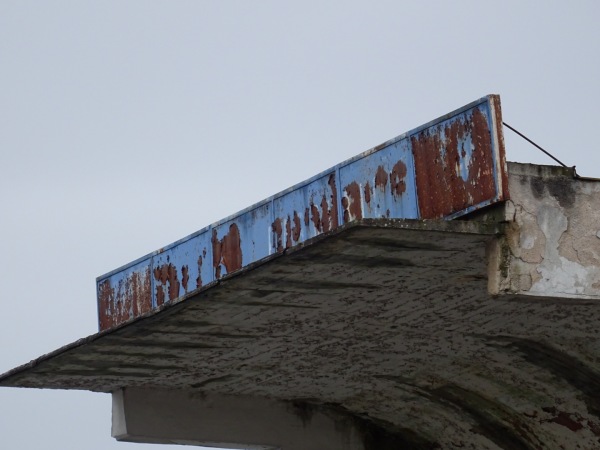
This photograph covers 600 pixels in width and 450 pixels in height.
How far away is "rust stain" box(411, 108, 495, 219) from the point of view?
10.3m

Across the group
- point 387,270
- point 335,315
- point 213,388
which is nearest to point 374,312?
point 335,315

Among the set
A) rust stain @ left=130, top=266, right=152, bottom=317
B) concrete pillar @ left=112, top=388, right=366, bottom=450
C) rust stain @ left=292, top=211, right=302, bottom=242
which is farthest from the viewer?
rust stain @ left=130, top=266, right=152, bottom=317

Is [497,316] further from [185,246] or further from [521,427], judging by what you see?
[185,246]

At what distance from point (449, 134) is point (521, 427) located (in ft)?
14.1

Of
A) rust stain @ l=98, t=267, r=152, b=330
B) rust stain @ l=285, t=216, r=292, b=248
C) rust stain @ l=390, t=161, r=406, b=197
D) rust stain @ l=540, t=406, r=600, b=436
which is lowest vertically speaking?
rust stain @ l=540, t=406, r=600, b=436

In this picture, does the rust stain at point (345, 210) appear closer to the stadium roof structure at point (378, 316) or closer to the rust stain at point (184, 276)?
the stadium roof structure at point (378, 316)

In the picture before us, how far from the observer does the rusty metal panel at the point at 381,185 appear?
1087 cm

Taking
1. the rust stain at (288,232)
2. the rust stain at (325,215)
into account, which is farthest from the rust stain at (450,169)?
the rust stain at (288,232)

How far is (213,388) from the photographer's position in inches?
575

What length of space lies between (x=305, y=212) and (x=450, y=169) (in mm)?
1727

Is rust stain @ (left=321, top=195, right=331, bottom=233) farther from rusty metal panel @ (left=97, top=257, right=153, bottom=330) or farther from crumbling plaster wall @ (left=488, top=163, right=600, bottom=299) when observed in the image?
rusty metal panel @ (left=97, top=257, right=153, bottom=330)

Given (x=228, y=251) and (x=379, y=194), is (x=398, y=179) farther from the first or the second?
(x=228, y=251)

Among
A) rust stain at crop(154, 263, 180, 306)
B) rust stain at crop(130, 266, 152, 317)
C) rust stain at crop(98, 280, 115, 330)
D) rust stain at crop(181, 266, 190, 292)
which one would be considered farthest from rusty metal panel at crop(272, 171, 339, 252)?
rust stain at crop(98, 280, 115, 330)

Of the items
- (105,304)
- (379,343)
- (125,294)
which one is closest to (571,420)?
(379,343)
